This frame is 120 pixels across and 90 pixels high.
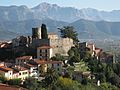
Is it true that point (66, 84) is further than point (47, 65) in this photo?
No

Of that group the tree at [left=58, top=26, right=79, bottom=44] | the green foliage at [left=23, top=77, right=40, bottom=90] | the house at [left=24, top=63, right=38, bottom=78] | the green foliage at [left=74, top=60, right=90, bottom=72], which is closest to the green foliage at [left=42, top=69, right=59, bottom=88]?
the green foliage at [left=23, top=77, right=40, bottom=90]

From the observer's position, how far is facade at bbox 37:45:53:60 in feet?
132

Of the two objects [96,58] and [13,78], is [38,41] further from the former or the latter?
[13,78]

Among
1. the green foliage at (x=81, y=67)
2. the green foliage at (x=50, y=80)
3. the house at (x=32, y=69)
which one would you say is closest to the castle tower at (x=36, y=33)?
the green foliage at (x=81, y=67)

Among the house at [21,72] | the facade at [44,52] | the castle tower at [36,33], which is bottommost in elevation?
the house at [21,72]

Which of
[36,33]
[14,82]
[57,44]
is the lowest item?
[14,82]

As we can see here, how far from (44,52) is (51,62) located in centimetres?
267

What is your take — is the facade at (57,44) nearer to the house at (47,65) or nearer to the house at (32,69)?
the house at (47,65)

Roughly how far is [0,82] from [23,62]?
6.80m

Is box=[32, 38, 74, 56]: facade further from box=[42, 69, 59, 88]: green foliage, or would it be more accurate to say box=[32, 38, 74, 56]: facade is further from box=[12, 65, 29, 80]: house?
box=[42, 69, 59, 88]: green foliage

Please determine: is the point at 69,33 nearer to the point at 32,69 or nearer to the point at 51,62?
the point at 51,62

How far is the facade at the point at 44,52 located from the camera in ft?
132

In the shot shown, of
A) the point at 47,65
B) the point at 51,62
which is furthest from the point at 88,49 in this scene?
the point at 47,65

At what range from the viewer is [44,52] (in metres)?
40.2
